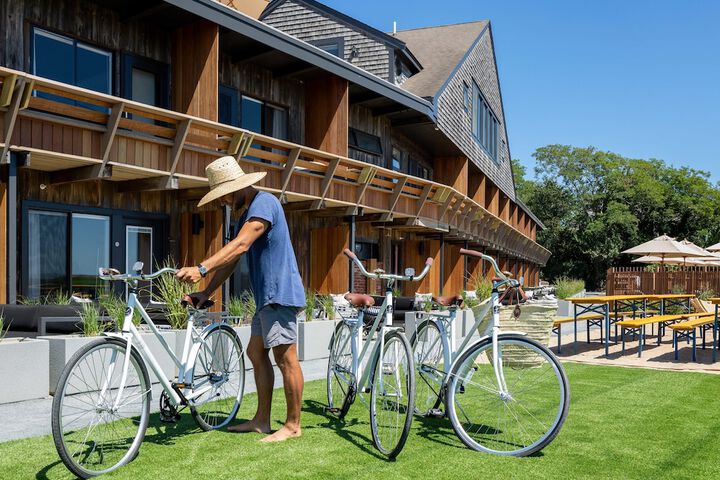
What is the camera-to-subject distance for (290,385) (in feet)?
19.1

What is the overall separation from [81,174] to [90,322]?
371 cm

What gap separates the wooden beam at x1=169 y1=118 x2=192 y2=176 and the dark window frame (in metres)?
1.92

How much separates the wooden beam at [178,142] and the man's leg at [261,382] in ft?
22.4

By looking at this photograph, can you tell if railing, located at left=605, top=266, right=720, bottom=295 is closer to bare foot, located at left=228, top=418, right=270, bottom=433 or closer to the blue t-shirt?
bare foot, located at left=228, top=418, right=270, bottom=433

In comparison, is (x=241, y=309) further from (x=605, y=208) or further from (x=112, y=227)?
(x=605, y=208)

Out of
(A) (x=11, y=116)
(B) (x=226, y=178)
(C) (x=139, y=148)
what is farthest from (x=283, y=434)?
(C) (x=139, y=148)

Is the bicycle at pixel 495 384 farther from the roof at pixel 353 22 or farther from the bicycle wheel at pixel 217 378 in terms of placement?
the roof at pixel 353 22

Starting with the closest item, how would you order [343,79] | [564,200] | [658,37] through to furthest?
[343,79] < [658,37] < [564,200]

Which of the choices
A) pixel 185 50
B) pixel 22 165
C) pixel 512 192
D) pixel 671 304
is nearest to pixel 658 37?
pixel 512 192

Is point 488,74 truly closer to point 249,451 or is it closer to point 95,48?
point 95,48

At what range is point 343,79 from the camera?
61.6 ft

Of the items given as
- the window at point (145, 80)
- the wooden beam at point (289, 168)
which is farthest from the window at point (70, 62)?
the wooden beam at point (289, 168)

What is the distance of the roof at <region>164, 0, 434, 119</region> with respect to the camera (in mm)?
13867

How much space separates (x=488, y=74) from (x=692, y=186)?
43981 millimetres
